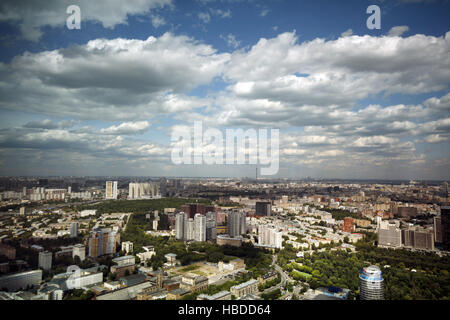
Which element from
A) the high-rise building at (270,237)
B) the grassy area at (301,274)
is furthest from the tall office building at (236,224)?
the grassy area at (301,274)

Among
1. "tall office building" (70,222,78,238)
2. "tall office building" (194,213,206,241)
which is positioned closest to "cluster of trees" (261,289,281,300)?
"tall office building" (194,213,206,241)

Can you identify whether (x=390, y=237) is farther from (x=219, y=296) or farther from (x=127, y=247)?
(x=127, y=247)

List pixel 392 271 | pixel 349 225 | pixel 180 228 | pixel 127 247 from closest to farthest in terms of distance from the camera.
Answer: pixel 392 271 → pixel 127 247 → pixel 180 228 → pixel 349 225

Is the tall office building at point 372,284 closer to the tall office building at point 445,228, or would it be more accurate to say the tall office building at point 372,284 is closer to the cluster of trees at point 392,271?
the cluster of trees at point 392,271

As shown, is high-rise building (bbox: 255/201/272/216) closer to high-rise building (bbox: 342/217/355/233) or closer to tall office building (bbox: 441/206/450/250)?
high-rise building (bbox: 342/217/355/233)

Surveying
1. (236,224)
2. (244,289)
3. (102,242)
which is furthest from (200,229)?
(244,289)

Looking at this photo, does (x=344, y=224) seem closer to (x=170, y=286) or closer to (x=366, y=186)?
(x=366, y=186)
